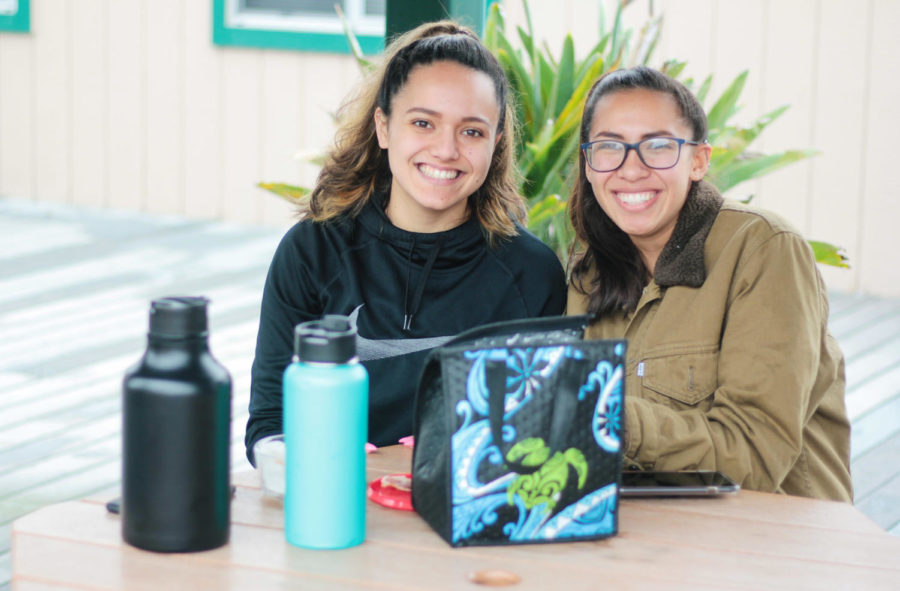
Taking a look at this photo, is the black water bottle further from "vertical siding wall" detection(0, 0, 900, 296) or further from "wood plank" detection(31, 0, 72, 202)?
"wood plank" detection(31, 0, 72, 202)

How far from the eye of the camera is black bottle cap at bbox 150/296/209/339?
1116 millimetres

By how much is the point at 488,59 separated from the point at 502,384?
1.09 metres

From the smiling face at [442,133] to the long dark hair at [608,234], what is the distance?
19cm

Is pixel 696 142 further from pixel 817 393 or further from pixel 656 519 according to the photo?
pixel 656 519

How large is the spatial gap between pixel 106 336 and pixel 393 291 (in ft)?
9.79

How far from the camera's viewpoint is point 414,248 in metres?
2.09

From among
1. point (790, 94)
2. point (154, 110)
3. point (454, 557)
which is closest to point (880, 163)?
point (790, 94)

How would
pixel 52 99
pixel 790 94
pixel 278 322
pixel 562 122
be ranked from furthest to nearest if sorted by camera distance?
pixel 52 99, pixel 790 94, pixel 562 122, pixel 278 322

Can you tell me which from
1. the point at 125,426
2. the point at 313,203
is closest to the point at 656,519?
the point at 125,426

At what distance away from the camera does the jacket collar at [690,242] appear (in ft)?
5.90

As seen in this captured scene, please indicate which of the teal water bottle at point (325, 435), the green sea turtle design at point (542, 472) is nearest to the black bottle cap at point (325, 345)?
the teal water bottle at point (325, 435)

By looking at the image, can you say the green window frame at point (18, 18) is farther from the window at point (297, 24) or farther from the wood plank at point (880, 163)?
the wood plank at point (880, 163)

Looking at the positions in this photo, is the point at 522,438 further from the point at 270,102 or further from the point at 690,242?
the point at 270,102

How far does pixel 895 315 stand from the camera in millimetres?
5520
